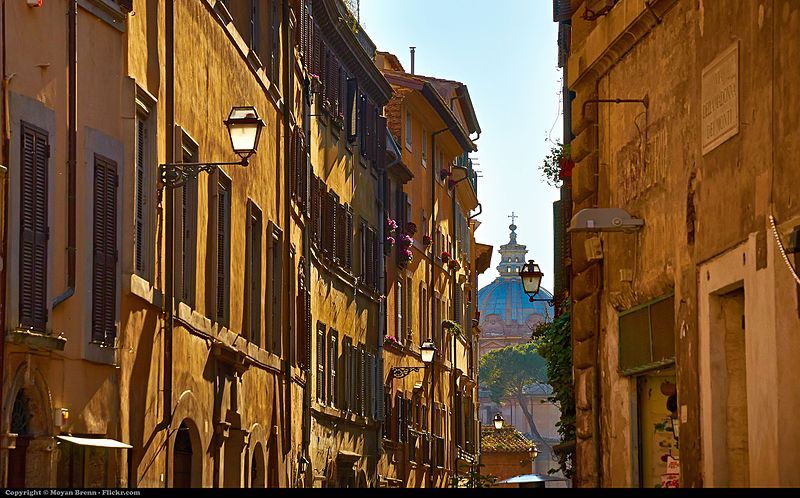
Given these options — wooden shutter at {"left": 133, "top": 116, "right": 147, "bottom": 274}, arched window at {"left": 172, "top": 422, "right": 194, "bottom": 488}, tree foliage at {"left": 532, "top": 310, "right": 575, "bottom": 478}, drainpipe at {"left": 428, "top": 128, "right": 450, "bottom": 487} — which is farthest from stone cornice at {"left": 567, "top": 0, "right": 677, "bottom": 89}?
drainpipe at {"left": 428, "top": 128, "right": 450, "bottom": 487}

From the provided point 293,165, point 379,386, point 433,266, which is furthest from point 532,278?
point 433,266

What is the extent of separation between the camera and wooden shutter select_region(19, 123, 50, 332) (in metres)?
13.6

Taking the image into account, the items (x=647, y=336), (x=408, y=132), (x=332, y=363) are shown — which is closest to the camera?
(x=647, y=336)

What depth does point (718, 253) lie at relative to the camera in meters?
14.0

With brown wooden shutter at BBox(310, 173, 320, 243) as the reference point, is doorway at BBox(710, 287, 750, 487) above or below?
below

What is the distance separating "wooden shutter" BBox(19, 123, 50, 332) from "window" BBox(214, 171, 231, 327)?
7218 mm

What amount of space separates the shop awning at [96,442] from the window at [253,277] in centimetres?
780

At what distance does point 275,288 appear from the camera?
26.2m

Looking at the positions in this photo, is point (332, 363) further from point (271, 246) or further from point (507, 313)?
point (507, 313)

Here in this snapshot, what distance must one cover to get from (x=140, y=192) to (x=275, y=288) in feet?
29.5

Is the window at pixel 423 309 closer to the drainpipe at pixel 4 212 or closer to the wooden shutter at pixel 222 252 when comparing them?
the wooden shutter at pixel 222 252

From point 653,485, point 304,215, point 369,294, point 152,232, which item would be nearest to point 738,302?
point 653,485

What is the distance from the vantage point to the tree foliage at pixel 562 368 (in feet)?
71.6

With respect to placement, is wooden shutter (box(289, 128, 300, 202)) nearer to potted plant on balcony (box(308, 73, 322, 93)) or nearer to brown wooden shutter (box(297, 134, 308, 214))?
brown wooden shutter (box(297, 134, 308, 214))
